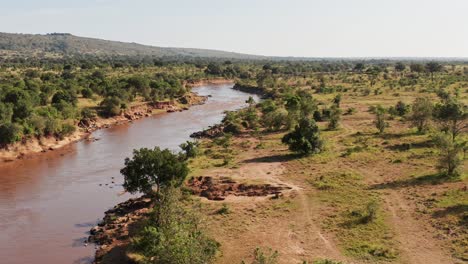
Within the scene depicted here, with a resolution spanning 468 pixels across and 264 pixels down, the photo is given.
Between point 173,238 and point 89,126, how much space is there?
177 ft

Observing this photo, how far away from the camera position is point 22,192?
4359cm

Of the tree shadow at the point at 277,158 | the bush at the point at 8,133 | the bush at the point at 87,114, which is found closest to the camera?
the tree shadow at the point at 277,158

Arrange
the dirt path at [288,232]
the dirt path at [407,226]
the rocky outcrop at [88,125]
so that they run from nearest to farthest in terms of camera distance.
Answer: the dirt path at [407,226] < the dirt path at [288,232] < the rocky outcrop at [88,125]

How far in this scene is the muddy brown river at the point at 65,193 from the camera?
3140cm

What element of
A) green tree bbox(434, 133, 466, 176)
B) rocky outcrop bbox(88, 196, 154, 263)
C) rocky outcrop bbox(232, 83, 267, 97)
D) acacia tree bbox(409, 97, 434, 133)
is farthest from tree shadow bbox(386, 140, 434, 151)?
rocky outcrop bbox(232, 83, 267, 97)

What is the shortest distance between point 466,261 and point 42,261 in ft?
82.7

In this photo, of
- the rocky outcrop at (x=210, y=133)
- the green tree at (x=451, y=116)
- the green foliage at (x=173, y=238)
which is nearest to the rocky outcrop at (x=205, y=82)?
the rocky outcrop at (x=210, y=133)

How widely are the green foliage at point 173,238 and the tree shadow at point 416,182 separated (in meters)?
17.0

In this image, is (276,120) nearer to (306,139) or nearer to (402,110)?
(306,139)

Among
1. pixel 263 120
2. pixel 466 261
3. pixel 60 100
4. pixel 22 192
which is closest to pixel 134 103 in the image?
pixel 60 100

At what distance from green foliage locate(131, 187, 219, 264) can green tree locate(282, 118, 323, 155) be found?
2129cm

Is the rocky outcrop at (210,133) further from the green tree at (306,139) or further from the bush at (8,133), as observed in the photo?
the bush at (8,133)

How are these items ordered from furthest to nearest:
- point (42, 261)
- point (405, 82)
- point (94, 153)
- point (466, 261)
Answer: point (405, 82), point (94, 153), point (42, 261), point (466, 261)

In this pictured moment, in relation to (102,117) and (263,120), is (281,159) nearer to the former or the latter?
(263,120)
